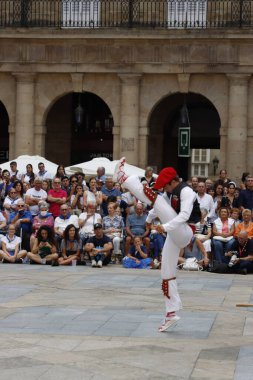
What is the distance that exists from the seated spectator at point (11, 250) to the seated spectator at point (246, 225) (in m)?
4.52

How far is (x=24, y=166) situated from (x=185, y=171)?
1269 centimetres

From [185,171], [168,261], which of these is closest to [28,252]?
[168,261]

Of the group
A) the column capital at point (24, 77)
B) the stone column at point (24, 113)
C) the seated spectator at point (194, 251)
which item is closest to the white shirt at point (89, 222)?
the seated spectator at point (194, 251)

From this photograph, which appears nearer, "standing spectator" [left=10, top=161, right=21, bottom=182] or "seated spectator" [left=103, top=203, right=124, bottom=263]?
"seated spectator" [left=103, top=203, right=124, bottom=263]

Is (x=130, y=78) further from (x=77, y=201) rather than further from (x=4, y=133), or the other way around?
(x=77, y=201)

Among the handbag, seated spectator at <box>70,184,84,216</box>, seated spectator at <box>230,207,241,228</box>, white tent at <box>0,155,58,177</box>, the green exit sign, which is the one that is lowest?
the handbag

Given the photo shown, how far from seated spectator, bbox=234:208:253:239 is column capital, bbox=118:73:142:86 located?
12.6 m

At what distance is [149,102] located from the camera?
32812 mm

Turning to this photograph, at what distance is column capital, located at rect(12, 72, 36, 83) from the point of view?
3316cm

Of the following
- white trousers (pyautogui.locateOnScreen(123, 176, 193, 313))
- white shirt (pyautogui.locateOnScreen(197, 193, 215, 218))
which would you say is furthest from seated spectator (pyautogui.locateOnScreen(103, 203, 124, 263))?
white trousers (pyautogui.locateOnScreen(123, 176, 193, 313))

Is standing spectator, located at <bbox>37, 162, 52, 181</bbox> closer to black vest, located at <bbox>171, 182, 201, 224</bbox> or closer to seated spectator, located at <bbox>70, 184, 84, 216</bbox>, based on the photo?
seated spectator, located at <bbox>70, 184, 84, 216</bbox>

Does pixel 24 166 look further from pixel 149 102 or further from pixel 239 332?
pixel 239 332

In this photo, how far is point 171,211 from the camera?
40.5ft

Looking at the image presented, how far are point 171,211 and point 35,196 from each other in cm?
1114
